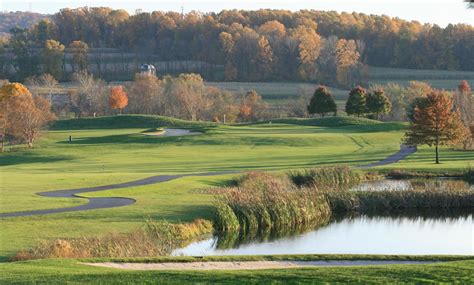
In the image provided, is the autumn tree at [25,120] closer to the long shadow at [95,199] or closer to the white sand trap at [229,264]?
the long shadow at [95,199]

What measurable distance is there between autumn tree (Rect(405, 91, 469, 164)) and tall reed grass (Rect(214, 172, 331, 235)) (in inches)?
718

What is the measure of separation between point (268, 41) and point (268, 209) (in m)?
123

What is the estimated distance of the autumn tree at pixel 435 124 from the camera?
54.7 meters

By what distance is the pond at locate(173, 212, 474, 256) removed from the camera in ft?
97.7

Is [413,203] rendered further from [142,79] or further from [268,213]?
[142,79]

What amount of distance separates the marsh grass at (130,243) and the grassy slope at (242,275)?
3281 mm

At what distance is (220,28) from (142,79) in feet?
205

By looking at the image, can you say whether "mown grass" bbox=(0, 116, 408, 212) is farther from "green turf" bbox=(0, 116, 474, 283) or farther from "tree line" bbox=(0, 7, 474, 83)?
"tree line" bbox=(0, 7, 474, 83)

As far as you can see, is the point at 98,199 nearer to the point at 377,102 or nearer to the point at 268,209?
the point at 268,209

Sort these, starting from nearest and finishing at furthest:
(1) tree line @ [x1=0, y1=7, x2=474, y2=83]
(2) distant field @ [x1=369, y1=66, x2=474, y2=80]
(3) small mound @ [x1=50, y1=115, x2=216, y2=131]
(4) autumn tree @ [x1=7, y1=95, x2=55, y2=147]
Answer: (4) autumn tree @ [x1=7, y1=95, x2=55, y2=147], (3) small mound @ [x1=50, y1=115, x2=216, y2=131], (2) distant field @ [x1=369, y1=66, x2=474, y2=80], (1) tree line @ [x1=0, y1=7, x2=474, y2=83]

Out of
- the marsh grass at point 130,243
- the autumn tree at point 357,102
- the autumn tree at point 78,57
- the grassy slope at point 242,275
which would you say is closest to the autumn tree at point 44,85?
the autumn tree at point 78,57

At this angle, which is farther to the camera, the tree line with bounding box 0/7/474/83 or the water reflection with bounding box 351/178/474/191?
the tree line with bounding box 0/7/474/83

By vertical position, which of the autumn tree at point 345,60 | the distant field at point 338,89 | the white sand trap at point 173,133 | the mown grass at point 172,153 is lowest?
the mown grass at point 172,153

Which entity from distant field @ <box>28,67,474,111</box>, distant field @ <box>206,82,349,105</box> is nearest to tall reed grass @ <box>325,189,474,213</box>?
distant field @ <box>28,67,474,111</box>
